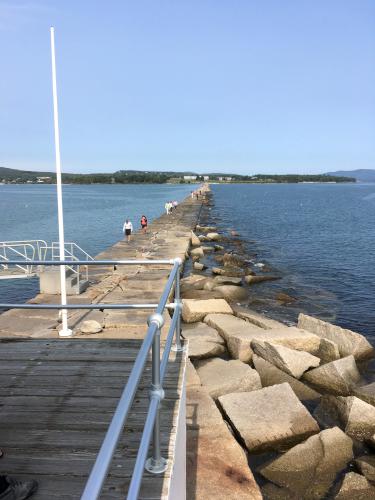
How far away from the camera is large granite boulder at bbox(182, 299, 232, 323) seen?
1079cm

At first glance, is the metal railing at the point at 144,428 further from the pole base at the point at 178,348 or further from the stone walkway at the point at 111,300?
the stone walkway at the point at 111,300

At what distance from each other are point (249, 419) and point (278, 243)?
2673cm

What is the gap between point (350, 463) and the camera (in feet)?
19.3

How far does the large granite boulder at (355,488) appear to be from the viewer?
207 inches

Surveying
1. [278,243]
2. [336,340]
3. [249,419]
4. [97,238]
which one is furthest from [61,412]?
[97,238]

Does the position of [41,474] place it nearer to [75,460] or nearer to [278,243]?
[75,460]

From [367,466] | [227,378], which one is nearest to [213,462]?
[367,466]

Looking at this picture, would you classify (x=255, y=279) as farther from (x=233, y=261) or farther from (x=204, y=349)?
(x=204, y=349)

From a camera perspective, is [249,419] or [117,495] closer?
[117,495]

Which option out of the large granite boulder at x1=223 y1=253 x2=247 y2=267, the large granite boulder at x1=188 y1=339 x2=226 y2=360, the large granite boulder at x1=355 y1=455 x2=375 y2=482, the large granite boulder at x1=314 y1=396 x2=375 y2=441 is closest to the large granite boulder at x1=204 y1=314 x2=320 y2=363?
the large granite boulder at x1=188 y1=339 x2=226 y2=360

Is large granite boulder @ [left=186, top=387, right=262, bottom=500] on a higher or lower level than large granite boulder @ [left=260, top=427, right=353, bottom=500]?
higher

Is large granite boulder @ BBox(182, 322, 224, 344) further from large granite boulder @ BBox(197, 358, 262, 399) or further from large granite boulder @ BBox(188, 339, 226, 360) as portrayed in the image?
large granite boulder @ BBox(197, 358, 262, 399)

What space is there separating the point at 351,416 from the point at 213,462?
10.3ft

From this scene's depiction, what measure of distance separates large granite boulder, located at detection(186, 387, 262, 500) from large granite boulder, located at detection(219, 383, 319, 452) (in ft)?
2.17
